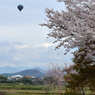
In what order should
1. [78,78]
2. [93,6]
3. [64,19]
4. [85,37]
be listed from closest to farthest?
[85,37], [93,6], [64,19], [78,78]

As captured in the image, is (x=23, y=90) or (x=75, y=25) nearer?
(x=75, y=25)

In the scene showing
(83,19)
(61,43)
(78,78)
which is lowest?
(78,78)

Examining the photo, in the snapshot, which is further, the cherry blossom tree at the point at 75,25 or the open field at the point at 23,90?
the open field at the point at 23,90

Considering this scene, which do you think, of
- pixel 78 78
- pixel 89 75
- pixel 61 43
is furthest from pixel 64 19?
pixel 78 78

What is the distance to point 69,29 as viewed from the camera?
8141 millimetres

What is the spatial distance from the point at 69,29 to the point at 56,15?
58.1 inches

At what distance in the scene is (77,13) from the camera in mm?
8875

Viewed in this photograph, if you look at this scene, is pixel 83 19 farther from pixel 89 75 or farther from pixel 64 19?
pixel 89 75

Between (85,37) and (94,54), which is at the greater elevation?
(85,37)

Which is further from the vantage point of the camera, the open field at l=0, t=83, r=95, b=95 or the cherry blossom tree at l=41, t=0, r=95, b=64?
the open field at l=0, t=83, r=95, b=95

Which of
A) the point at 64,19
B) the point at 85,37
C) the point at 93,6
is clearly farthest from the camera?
the point at 64,19

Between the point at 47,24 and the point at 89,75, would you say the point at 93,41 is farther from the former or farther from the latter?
the point at 89,75

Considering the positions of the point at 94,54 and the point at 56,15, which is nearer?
the point at 94,54

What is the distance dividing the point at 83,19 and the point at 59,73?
100ft
